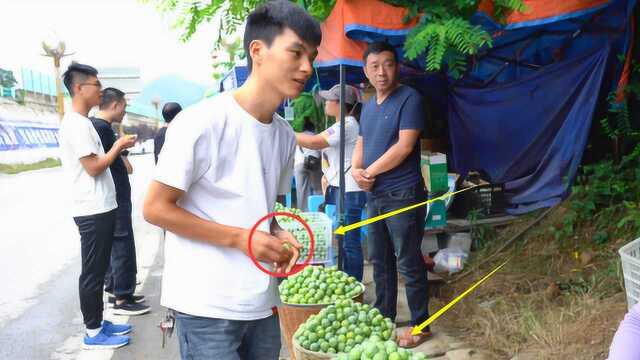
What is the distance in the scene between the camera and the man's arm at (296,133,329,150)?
4691mm

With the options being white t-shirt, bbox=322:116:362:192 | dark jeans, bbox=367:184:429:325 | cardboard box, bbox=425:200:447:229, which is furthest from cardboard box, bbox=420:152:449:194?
dark jeans, bbox=367:184:429:325

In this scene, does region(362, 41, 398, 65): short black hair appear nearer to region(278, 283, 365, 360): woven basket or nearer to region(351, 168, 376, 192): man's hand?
region(351, 168, 376, 192): man's hand

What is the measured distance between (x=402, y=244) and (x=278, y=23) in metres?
2.35

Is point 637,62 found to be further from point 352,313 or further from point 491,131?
point 352,313

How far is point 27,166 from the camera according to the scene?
20500 millimetres

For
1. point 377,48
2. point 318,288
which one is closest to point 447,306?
point 318,288

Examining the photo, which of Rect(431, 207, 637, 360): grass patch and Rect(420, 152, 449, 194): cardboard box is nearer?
Rect(431, 207, 637, 360): grass patch

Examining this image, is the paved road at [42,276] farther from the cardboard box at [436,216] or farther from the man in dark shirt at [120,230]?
the cardboard box at [436,216]

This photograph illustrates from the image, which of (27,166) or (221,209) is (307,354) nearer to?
(221,209)

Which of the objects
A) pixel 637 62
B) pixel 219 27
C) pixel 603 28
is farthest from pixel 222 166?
pixel 603 28

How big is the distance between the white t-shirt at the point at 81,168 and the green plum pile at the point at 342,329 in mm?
1964

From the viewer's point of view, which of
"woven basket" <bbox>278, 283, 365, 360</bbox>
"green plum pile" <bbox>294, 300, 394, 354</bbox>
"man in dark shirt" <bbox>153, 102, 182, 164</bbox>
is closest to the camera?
"green plum pile" <bbox>294, 300, 394, 354</bbox>

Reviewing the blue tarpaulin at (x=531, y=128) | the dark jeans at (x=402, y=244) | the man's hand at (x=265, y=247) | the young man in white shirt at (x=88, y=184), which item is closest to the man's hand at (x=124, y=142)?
the young man in white shirt at (x=88, y=184)

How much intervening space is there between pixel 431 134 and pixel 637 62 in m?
2.79
